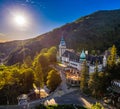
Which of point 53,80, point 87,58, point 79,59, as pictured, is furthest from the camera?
point 79,59

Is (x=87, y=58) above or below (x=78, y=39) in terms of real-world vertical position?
below

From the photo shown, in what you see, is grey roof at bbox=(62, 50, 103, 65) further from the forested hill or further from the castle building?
the forested hill

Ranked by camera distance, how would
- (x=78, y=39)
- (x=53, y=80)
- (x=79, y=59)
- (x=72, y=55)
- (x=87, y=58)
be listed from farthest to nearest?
(x=78, y=39), (x=72, y=55), (x=79, y=59), (x=87, y=58), (x=53, y=80)

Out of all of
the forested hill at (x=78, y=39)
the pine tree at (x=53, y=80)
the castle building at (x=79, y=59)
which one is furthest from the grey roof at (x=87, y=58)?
the forested hill at (x=78, y=39)

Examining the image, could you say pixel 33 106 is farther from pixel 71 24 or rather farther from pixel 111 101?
pixel 71 24

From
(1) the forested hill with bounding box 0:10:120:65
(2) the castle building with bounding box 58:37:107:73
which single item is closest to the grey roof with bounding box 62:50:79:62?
(2) the castle building with bounding box 58:37:107:73

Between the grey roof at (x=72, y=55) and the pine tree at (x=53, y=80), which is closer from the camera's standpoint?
the pine tree at (x=53, y=80)

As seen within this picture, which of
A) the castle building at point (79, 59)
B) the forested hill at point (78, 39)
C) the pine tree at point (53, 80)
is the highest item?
the forested hill at point (78, 39)

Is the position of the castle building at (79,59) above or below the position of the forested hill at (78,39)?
below

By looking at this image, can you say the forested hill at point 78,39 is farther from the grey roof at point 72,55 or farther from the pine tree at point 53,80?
the pine tree at point 53,80

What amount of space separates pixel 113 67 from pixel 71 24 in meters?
151

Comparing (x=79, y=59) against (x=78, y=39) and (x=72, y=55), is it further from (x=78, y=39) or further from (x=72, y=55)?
(x=78, y=39)

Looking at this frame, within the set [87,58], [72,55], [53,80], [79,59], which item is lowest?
[53,80]

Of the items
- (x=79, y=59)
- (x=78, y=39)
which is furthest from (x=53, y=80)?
(x=78, y=39)
